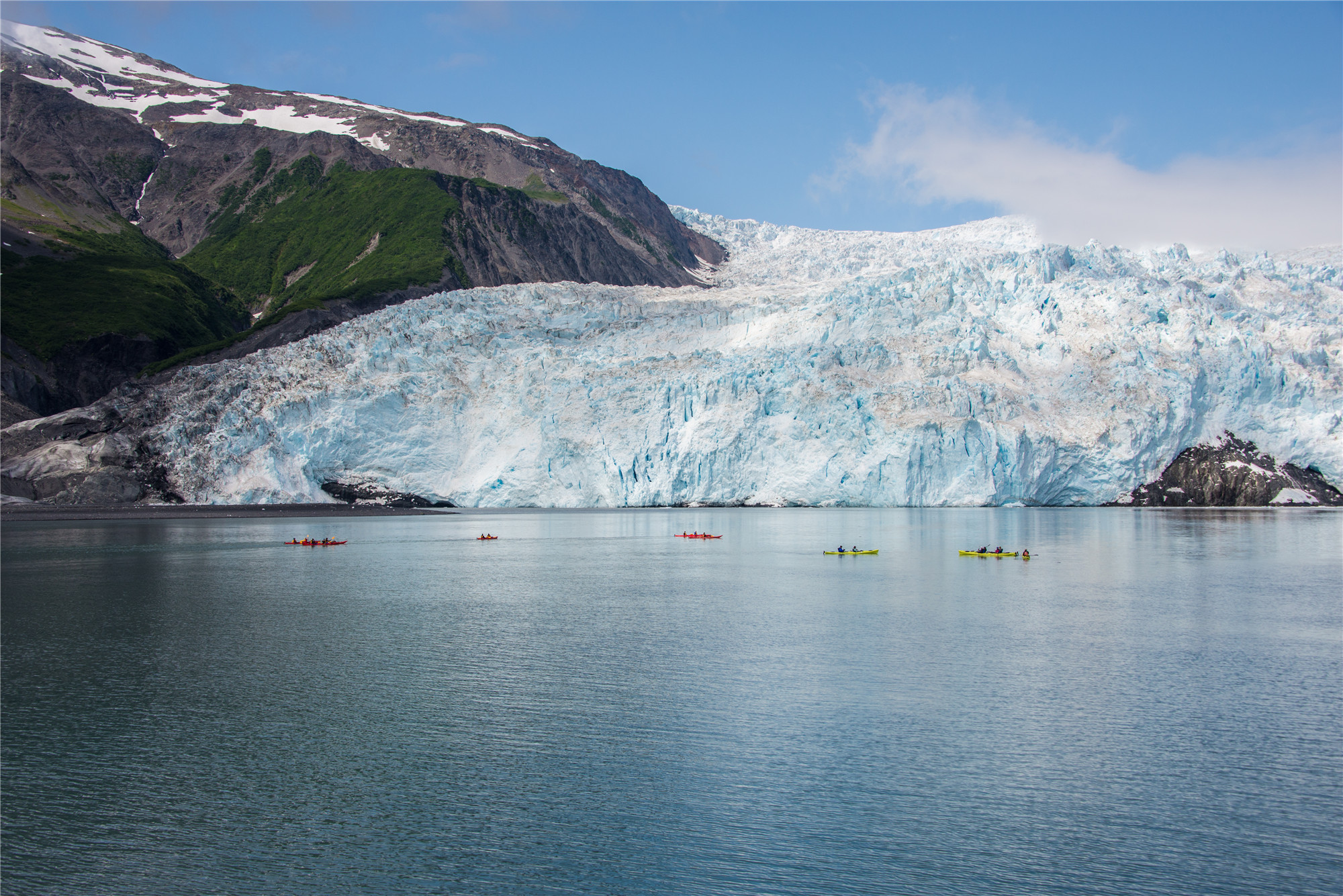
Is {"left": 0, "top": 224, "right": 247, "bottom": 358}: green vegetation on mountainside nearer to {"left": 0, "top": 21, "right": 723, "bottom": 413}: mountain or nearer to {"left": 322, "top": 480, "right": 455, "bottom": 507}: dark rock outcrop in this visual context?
{"left": 0, "top": 21, "right": 723, "bottom": 413}: mountain

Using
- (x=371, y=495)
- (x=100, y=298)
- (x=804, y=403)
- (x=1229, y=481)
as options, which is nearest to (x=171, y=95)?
(x=100, y=298)

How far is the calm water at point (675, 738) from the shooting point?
289 inches

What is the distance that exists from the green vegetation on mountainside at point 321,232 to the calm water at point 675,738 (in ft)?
218

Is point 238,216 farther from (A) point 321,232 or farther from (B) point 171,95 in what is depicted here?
(B) point 171,95

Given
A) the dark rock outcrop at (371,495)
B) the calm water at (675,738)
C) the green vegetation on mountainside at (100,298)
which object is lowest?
the calm water at (675,738)

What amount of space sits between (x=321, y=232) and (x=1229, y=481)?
85.7 meters

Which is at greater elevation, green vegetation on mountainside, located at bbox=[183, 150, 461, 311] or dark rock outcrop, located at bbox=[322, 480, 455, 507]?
green vegetation on mountainside, located at bbox=[183, 150, 461, 311]

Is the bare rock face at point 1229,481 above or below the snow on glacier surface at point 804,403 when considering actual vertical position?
below

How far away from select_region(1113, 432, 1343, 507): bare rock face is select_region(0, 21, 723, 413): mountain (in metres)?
52.0

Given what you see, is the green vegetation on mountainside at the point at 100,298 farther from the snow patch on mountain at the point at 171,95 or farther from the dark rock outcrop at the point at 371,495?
the snow patch on mountain at the point at 171,95

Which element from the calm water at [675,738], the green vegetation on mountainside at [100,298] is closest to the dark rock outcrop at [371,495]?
the calm water at [675,738]

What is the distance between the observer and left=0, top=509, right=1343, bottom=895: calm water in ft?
24.1

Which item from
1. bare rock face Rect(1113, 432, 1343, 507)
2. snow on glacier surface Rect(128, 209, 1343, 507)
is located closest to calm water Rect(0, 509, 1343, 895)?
snow on glacier surface Rect(128, 209, 1343, 507)

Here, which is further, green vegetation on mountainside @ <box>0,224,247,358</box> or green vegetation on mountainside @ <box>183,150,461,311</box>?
green vegetation on mountainside @ <box>183,150,461,311</box>
